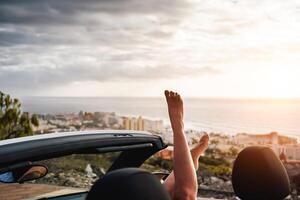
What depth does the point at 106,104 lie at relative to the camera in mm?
7000

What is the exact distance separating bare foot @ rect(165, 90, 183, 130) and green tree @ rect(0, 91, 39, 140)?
5675mm

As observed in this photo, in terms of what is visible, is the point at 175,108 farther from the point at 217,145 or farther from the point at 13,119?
the point at 13,119

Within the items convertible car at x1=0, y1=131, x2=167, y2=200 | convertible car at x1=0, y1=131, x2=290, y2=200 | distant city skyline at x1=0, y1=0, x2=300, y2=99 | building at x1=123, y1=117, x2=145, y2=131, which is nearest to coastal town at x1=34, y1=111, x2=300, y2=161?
building at x1=123, y1=117, x2=145, y2=131

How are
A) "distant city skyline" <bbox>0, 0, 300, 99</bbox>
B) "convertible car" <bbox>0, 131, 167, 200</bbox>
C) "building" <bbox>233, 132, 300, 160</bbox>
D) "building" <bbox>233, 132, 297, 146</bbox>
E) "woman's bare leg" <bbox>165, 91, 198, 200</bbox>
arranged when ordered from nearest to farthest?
1. "convertible car" <bbox>0, 131, 167, 200</bbox>
2. "woman's bare leg" <bbox>165, 91, 198, 200</bbox>
3. "building" <bbox>233, 132, 300, 160</bbox>
4. "building" <bbox>233, 132, 297, 146</bbox>
5. "distant city skyline" <bbox>0, 0, 300, 99</bbox>

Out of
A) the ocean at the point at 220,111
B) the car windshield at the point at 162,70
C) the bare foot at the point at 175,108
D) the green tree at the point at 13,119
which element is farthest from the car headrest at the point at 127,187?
the green tree at the point at 13,119

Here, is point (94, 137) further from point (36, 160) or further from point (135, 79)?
point (135, 79)

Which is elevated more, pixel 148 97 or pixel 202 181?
pixel 148 97

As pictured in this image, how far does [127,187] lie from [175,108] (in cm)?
76

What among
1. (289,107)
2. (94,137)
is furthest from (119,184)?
(289,107)

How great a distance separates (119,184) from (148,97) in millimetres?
5538

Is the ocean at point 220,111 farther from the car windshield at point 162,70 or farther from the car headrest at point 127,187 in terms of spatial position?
the car headrest at point 127,187

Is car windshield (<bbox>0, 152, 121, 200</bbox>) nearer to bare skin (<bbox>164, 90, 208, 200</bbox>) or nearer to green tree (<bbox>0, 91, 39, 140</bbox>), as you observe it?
bare skin (<bbox>164, 90, 208, 200</bbox>)

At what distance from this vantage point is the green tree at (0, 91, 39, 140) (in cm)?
762

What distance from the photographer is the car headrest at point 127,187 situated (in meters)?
1.41
